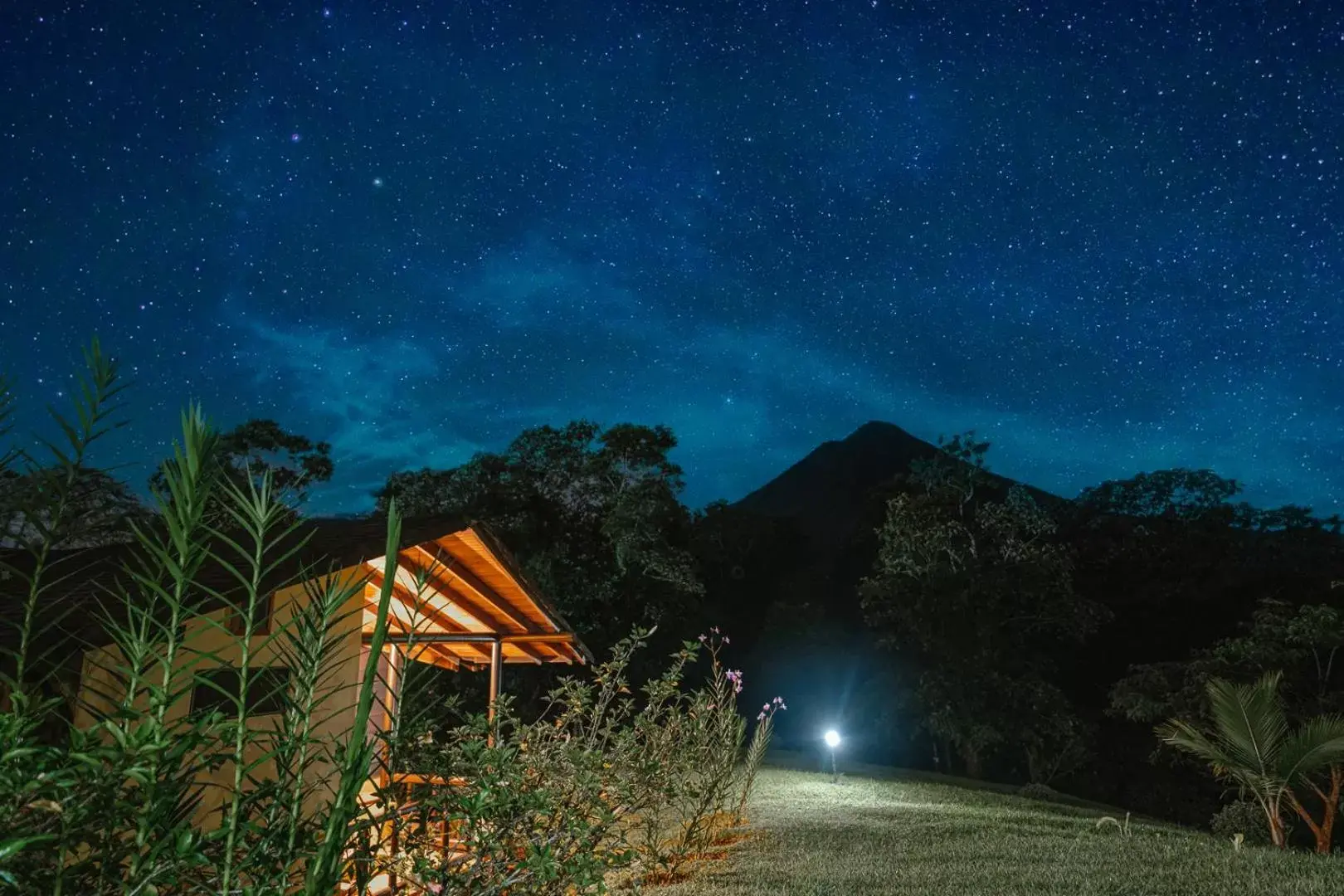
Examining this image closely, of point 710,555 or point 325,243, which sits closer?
point 325,243

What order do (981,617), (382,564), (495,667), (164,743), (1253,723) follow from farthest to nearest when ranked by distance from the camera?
(981,617), (495,667), (1253,723), (382,564), (164,743)

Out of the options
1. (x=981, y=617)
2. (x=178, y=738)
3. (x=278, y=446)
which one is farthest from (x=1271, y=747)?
(x=278, y=446)

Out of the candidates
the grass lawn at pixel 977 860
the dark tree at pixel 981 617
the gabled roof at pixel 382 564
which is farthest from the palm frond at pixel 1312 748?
the dark tree at pixel 981 617

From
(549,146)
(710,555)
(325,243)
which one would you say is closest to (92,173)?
(325,243)

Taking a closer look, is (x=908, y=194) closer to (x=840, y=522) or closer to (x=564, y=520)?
(x=564, y=520)

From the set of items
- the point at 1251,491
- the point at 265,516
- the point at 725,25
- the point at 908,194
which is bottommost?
the point at 265,516

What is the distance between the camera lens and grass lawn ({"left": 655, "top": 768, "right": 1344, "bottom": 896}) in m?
5.41

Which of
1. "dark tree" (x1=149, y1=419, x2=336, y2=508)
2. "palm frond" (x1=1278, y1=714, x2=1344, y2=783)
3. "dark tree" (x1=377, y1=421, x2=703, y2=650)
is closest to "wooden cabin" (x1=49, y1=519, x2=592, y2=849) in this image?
"palm frond" (x1=1278, y1=714, x2=1344, y2=783)

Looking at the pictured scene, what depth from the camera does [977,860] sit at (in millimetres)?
6605

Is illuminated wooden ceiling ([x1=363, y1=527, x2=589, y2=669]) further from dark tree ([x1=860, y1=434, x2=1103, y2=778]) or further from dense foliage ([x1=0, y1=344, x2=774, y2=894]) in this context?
dark tree ([x1=860, y1=434, x2=1103, y2=778])

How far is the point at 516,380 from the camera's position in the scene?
29484 mm

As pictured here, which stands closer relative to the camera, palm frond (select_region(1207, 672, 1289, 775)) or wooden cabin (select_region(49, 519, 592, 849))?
wooden cabin (select_region(49, 519, 592, 849))

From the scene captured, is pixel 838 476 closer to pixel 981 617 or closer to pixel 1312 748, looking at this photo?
pixel 981 617

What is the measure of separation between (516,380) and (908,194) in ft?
51.2
